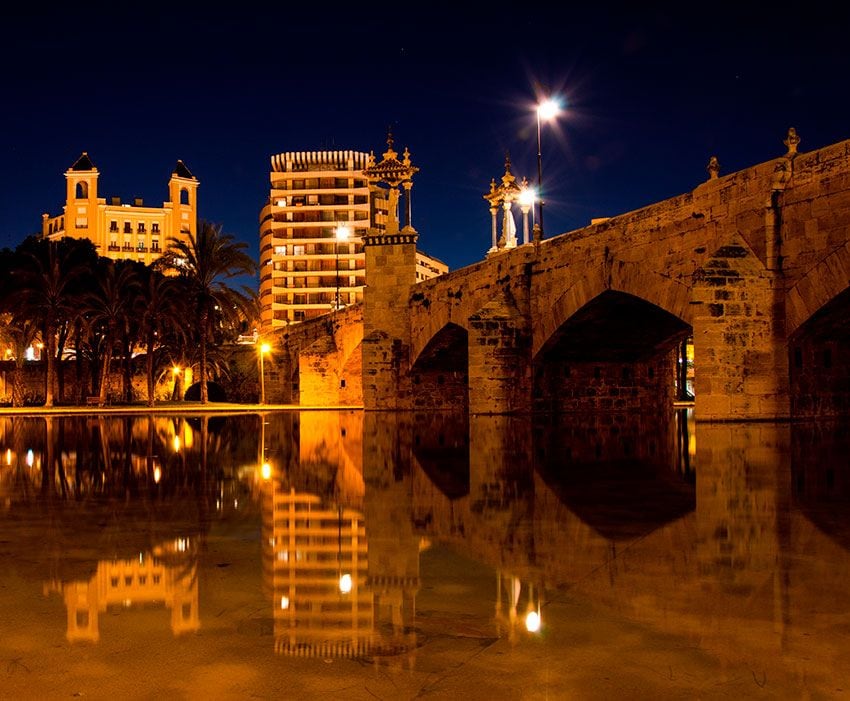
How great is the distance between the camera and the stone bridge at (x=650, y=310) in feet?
47.4

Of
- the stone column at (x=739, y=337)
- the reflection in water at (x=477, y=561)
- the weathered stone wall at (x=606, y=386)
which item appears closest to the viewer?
the reflection in water at (x=477, y=561)

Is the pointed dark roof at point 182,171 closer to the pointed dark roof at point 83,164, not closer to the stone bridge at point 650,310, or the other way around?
the pointed dark roof at point 83,164

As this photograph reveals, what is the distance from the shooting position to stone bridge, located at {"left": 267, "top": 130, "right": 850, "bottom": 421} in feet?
47.4

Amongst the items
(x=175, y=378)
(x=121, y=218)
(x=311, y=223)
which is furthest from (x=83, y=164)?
(x=175, y=378)

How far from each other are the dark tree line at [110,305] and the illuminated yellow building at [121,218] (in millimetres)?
65182

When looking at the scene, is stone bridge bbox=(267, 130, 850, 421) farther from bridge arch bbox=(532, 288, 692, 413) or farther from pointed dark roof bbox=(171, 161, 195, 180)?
pointed dark roof bbox=(171, 161, 195, 180)

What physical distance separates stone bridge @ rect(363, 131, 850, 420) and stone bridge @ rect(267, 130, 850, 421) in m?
0.03

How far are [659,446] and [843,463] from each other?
12.0ft

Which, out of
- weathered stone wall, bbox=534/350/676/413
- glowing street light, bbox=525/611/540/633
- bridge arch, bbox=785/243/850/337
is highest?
bridge arch, bbox=785/243/850/337

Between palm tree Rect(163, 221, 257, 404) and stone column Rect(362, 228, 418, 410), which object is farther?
palm tree Rect(163, 221, 257, 404)

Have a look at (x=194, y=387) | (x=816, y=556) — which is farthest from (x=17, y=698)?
(x=194, y=387)

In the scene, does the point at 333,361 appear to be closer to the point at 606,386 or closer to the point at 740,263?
the point at 606,386

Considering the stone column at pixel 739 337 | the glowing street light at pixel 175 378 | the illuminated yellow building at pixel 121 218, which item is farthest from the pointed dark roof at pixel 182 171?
the stone column at pixel 739 337

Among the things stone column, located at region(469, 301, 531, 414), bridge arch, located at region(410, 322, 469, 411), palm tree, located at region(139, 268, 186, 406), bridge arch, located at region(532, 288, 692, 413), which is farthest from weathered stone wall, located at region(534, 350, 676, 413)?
palm tree, located at region(139, 268, 186, 406)
